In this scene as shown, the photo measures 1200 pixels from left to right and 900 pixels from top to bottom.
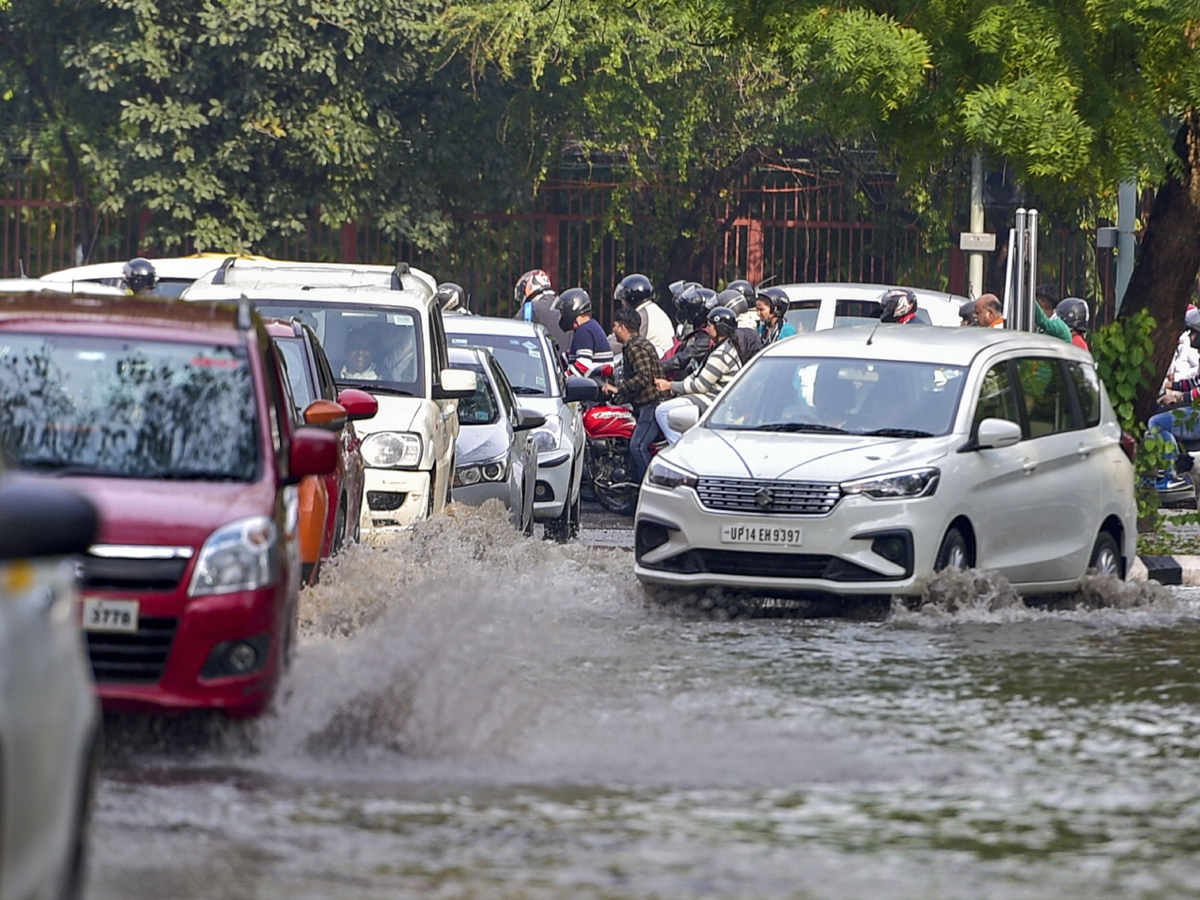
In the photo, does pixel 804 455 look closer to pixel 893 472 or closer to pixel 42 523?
pixel 893 472

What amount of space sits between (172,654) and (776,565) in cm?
538

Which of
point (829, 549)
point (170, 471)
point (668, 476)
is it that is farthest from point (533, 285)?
point (170, 471)

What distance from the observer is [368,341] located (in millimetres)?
14898

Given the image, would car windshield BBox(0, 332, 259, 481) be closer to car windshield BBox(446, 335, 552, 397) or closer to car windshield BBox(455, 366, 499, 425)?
car windshield BBox(455, 366, 499, 425)

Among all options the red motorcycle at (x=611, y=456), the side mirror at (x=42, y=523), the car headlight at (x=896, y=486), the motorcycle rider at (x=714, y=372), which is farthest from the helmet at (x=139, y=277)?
the side mirror at (x=42, y=523)

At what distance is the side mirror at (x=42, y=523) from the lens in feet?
13.8

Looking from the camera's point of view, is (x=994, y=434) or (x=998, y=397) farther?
(x=998, y=397)

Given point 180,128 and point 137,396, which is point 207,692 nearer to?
point 137,396

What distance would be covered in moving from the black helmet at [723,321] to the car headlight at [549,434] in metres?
1.47

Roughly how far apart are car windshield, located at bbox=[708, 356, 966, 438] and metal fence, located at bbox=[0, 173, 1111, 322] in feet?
61.8

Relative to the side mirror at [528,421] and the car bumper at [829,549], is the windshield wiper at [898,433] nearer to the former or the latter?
the car bumper at [829,549]

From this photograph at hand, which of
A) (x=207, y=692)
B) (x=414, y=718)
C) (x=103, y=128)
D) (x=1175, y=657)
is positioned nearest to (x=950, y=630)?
(x=1175, y=657)

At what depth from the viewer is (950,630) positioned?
12211 mm

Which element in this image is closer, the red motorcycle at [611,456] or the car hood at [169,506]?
the car hood at [169,506]
